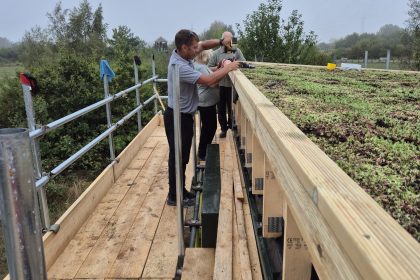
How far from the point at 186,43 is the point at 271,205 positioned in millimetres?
1744

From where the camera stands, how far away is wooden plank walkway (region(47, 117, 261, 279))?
7.66ft

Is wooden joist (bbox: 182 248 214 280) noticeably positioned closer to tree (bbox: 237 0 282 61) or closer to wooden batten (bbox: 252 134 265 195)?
wooden batten (bbox: 252 134 265 195)

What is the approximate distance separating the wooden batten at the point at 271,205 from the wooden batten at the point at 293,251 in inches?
22.7

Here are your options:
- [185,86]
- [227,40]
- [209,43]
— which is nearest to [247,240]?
[185,86]

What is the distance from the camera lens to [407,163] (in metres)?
1.15

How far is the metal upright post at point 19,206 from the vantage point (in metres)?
1.01

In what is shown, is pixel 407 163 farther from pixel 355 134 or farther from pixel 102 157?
pixel 102 157

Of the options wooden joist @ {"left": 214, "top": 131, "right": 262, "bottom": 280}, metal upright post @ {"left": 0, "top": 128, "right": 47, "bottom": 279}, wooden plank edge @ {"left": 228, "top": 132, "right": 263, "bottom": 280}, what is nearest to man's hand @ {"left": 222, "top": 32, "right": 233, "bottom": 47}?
wooden joist @ {"left": 214, "top": 131, "right": 262, "bottom": 280}

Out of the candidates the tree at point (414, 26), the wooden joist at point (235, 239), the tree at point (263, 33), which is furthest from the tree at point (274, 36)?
the wooden joist at point (235, 239)

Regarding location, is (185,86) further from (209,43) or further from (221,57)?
(221,57)

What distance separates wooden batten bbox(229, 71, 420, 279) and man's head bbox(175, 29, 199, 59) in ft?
7.81

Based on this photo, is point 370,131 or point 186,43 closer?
point 370,131

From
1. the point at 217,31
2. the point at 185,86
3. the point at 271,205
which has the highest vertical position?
the point at 217,31

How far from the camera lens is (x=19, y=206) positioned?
3.43ft
